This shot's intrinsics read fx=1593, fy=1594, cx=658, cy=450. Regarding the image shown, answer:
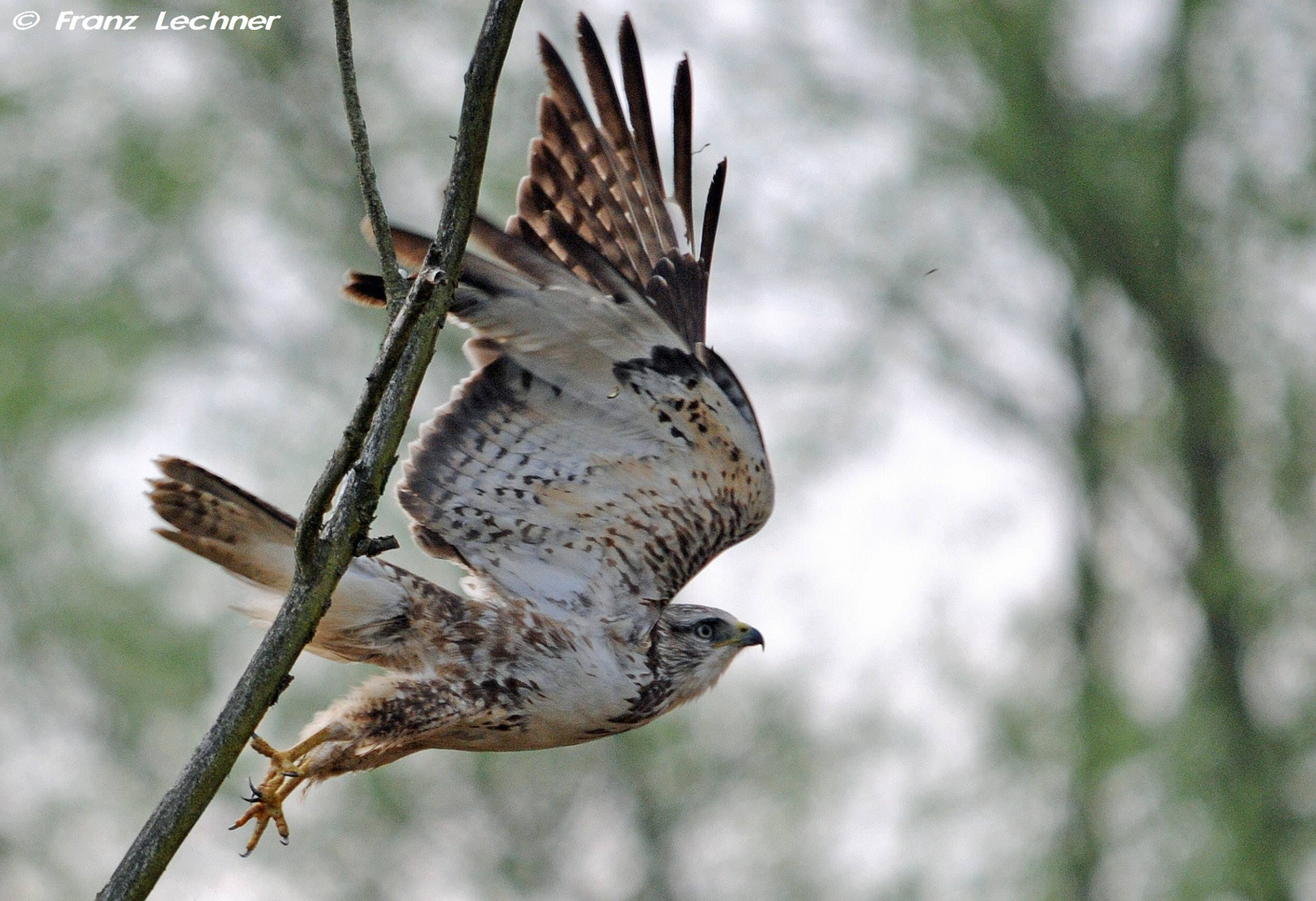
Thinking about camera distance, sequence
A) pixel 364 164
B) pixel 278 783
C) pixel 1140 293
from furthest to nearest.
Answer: pixel 1140 293 → pixel 278 783 → pixel 364 164

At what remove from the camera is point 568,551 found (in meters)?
4.99

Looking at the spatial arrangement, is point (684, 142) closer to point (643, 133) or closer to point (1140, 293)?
point (643, 133)

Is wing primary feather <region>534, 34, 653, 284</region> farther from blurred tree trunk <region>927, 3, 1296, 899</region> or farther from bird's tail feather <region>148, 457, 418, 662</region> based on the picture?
blurred tree trunk <region>927, 3, 1296, 899</region>

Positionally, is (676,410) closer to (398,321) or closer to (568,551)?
(568,551)

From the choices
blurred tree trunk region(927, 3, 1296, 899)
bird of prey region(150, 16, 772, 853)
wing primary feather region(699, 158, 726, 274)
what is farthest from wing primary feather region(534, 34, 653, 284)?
blurred tree trunk region(927, 3, 1296, 899)

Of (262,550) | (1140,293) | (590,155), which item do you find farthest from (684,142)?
(1140,293)

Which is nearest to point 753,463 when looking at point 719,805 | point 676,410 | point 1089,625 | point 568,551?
point 676,410

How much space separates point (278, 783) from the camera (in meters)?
4.26

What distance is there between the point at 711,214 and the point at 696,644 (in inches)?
53.6

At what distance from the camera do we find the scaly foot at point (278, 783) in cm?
423

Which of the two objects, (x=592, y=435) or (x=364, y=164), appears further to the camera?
(x=592, y=435)

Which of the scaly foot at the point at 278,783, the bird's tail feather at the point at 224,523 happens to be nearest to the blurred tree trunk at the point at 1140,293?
the bird's tail feather at the point at 224,523

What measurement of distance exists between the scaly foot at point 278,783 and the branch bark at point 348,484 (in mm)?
647

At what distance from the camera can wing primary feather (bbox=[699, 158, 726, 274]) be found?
4.61m
